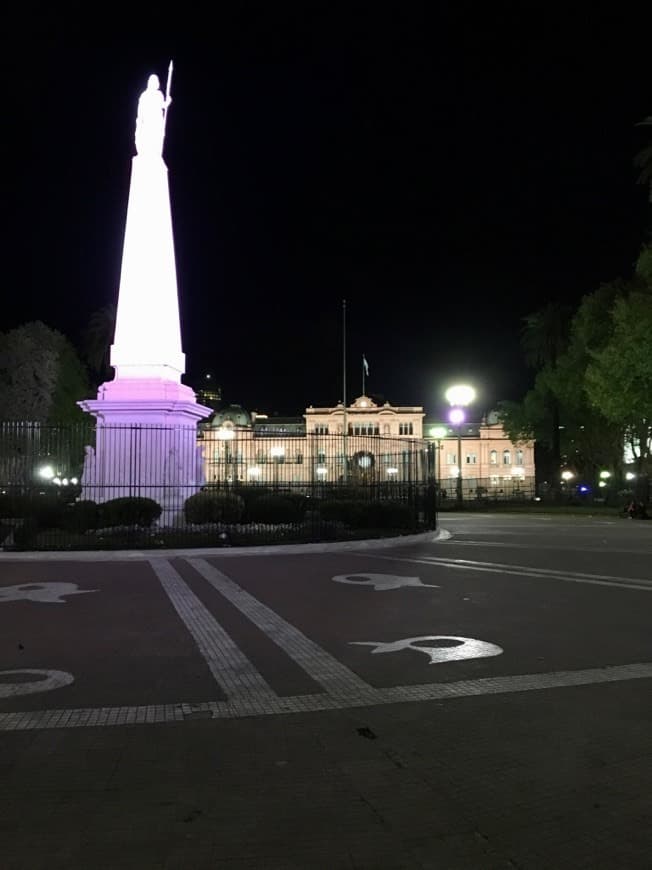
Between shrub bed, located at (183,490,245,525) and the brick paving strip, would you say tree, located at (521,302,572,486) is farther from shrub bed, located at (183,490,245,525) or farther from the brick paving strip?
the brick paving strip

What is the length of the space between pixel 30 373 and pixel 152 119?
30.4 meters

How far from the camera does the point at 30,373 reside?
51500mm

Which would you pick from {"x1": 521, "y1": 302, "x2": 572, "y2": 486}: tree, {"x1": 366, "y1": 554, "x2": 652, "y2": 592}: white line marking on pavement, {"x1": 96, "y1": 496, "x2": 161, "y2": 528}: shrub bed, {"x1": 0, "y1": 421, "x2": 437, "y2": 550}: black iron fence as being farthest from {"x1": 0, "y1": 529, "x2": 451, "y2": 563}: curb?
{"x1": 521, "y1": 302, "x2": 572, "y2": 486}: tree

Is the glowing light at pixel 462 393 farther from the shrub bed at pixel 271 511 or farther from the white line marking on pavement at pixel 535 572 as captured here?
the white line marking on pavement at pixel 535 572

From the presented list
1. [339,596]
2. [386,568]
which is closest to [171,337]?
[386,568]

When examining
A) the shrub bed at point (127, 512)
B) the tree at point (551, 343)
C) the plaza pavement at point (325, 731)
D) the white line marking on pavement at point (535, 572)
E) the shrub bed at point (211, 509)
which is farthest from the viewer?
the tree at point (551, 343)

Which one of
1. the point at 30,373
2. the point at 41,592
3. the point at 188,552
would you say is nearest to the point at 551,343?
the point at 30,373

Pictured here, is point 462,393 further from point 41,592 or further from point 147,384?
point 41,592

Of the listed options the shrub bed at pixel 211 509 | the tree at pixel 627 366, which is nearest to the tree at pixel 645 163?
the tree at pixel 627 366

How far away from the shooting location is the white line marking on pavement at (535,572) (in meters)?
13.5

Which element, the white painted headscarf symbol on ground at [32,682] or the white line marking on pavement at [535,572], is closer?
the white painted headscarf symbol on ground at [32,682]

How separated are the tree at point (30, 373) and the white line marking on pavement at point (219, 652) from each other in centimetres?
4245

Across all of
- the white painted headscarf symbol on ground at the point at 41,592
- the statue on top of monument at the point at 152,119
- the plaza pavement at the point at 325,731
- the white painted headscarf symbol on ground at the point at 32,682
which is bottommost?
the plaza pavement at the point at 325,731

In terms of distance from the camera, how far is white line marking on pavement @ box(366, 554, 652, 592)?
13461mm
